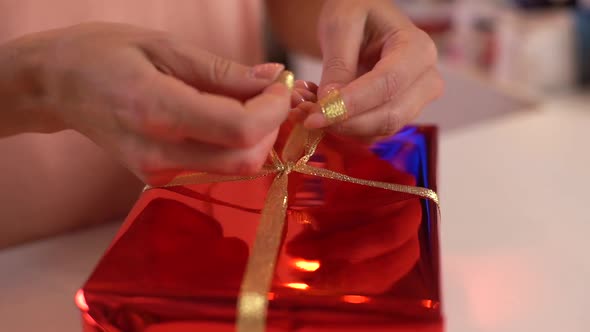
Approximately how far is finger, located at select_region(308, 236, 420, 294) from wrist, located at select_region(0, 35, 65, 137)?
0.21m

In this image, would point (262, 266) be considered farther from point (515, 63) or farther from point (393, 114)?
point (515, 63)

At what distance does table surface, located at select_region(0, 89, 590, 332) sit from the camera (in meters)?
0.51

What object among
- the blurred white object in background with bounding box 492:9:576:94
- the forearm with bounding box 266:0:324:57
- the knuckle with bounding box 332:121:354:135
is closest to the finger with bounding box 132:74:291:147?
the knuckle with bounding box 332:121:354:135

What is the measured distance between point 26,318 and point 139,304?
182 millimetres

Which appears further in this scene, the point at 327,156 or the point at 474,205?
the point at 474,205

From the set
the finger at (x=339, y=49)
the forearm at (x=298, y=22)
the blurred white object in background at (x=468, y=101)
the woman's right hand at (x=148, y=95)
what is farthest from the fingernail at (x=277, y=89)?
the blurred white object in background at (x=468, y=101)

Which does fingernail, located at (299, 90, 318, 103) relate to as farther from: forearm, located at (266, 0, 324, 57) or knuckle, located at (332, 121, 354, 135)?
forearm, located at (266, 0, 324, 57)

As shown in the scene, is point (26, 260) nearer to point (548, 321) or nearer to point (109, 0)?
point (109, 0)

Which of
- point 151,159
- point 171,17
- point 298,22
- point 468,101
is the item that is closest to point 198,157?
point 151,159

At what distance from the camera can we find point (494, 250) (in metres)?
0.59

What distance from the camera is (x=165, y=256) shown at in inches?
16.0

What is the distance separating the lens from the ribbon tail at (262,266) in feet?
1.19

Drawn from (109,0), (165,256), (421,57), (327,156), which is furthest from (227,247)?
(109,0)

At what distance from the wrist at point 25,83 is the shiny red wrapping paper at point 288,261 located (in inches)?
3.9
